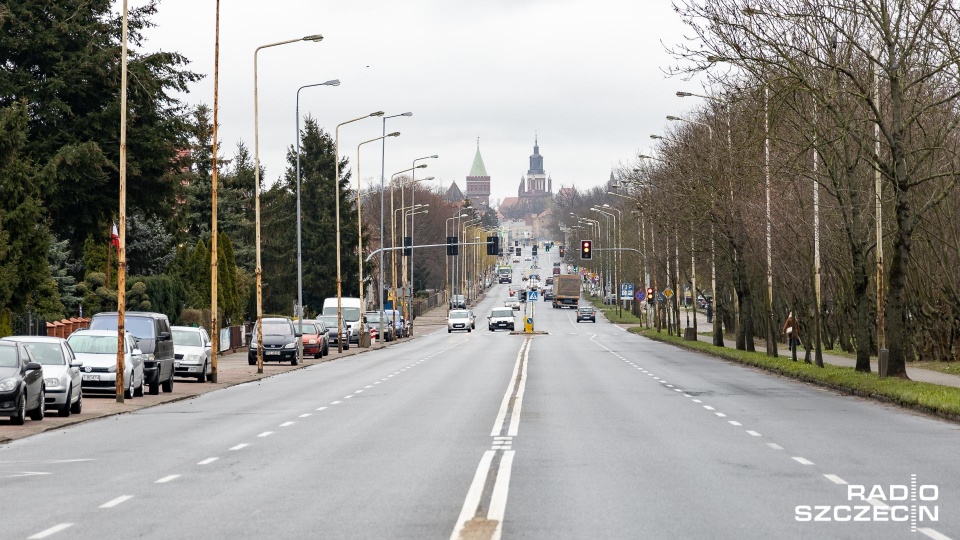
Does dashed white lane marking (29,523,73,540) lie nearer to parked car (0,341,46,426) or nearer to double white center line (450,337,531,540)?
double white center line (450,337,531,540)

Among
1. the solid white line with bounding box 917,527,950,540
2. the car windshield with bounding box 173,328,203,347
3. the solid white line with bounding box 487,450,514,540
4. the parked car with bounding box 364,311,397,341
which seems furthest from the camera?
the parked car with bounding box 364,311,397,341

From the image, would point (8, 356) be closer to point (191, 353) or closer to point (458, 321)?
point (191, 353)

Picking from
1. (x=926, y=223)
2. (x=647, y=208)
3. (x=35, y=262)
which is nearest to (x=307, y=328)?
(x=647, y=208)

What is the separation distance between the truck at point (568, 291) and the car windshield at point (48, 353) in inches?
5429

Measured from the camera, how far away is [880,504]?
1259cm

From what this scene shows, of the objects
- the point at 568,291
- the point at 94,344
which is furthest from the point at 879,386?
the point at 568,291

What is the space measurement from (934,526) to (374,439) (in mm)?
9995

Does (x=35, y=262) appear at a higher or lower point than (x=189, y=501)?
higher

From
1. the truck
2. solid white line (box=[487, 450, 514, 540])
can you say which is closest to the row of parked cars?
solid white line (box=[487, 450, 514, 540])

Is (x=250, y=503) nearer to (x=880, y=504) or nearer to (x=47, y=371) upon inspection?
(x=880, y=504)

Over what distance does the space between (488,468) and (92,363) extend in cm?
1869

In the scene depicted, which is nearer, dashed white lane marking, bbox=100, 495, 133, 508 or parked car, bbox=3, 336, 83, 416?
dashed white lane marking, bbox=100, 495, 133, 508

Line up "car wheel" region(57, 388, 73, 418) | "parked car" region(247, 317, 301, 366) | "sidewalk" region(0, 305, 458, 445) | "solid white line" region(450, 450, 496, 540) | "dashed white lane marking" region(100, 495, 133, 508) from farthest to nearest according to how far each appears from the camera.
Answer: "parked car" region(247, 317, 301, 366)
"car wheel" region(57, 388, 73, 418)
"sidewalk" region(0, 305, 458, 445)
"dashed white lane marking" region(100, 495, 133, 508)
"solid white line" region(450, 450, 496, 540)

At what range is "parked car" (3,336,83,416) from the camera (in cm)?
2588
